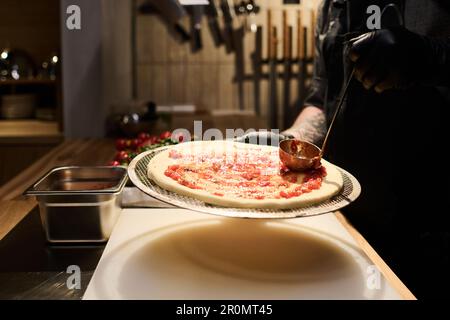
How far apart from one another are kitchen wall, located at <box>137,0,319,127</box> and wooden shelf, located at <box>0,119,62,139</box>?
1.02 metres

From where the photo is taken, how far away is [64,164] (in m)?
2.06

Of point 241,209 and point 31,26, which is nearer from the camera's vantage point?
point 241,209

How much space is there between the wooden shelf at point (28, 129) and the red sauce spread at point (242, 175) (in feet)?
5.62

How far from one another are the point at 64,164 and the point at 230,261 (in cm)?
125

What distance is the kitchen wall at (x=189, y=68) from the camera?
382cm

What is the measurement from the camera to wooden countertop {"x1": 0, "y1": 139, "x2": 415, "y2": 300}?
Result: 1.08 m

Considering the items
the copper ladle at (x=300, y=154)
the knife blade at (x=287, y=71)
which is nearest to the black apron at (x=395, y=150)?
the copper ladle at (x=300, y=154)

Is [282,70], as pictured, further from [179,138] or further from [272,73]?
[179,138]

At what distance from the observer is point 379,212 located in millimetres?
1607

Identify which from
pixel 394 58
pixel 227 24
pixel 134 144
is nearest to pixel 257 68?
pixel 227 24

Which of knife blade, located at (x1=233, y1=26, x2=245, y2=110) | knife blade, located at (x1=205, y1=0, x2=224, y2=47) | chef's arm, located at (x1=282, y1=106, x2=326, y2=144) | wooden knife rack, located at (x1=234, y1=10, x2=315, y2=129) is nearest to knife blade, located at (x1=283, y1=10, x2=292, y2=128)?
wooden knife rack, located at (x1=234, y1=10, x2=315, y2=129)

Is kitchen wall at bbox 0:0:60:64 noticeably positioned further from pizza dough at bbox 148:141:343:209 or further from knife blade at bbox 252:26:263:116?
pizza dough at bbox 148:141:343:209

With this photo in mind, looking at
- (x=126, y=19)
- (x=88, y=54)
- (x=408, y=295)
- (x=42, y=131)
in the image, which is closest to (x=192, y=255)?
(x=408, y=295)

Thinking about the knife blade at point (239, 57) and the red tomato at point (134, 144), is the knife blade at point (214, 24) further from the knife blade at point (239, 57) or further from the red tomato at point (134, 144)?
the red tomato at point (134, 144)
